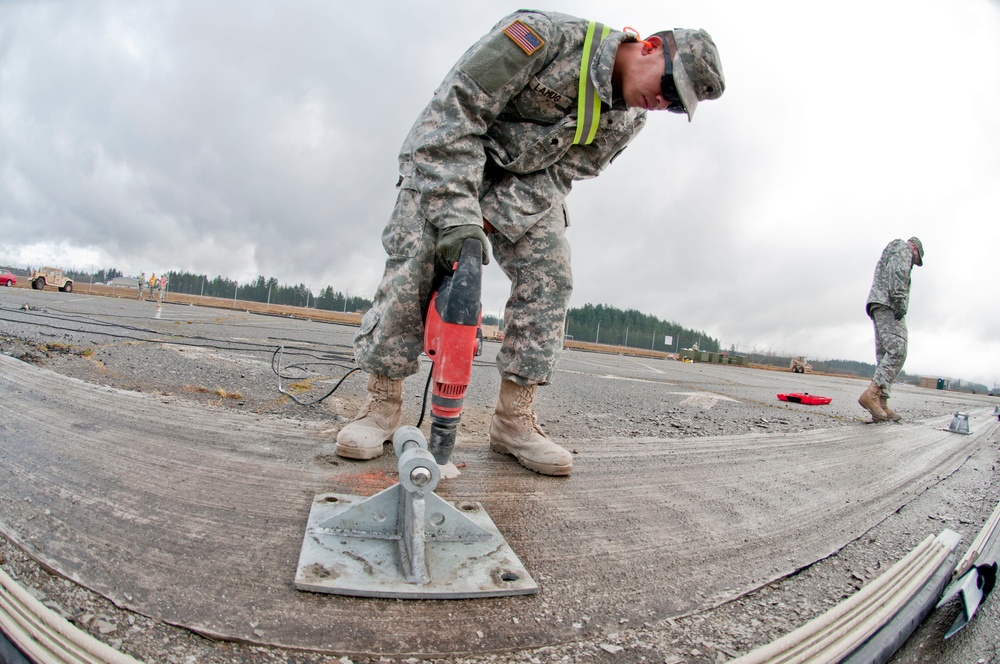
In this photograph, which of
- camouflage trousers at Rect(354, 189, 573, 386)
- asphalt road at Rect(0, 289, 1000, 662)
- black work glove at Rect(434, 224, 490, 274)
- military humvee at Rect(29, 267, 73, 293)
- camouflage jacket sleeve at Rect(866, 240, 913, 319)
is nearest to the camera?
asphalt road at Rect(0, 289, 1000, 662)

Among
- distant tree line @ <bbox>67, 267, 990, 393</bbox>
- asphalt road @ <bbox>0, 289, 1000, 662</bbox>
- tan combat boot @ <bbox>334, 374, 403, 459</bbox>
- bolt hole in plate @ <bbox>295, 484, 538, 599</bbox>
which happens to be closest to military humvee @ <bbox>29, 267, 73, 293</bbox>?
distant tree line @ <bbox>67, 267, 990, 393</bbox>

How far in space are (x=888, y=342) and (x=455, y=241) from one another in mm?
6184

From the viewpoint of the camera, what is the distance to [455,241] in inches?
61.7

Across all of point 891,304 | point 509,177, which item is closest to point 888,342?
point 891,304

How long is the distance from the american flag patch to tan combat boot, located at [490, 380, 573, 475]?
3.99ft

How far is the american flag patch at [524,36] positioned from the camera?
5.79 ft

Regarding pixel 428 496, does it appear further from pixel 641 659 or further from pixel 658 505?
pixel 658 505

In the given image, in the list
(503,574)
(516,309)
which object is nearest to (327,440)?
(516,309)

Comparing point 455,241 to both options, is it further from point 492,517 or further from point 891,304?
point 891,304

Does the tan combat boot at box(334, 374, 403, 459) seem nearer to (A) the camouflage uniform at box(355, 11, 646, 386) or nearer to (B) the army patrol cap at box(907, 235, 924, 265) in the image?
(A) the camouflage uniform at box(355, 11, 646, 386)

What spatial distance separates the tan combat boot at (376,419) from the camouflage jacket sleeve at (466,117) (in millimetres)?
687

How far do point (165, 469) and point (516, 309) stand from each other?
1.30 metres

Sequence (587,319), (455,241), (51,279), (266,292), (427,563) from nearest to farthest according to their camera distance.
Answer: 1. (427,563)
2. (455,241)
3. (51,279)
4. (266,292)
5. (587,319)

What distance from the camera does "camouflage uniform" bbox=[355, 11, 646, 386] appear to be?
1760 mm
